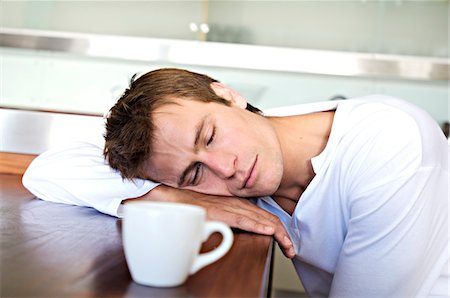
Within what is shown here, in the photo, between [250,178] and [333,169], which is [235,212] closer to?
[250,178]

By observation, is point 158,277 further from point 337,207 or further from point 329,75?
point 329,75

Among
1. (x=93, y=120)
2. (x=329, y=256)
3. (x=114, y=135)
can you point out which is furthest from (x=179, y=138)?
(x=93, y=120)

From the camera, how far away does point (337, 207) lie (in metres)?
1.21

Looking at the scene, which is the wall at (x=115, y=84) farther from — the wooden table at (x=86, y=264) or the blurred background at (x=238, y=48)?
the wooden table at (x=86, y=264)

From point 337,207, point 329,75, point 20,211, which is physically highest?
point 20,211

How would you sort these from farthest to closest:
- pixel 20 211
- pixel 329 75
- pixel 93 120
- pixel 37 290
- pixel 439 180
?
pixel 329 75, pixel 93 120, pixel 439 180, pixel 20 211, pixel 37 290

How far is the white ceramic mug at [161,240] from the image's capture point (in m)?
0.56

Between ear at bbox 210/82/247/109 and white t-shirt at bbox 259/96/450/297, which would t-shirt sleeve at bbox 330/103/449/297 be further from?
ear at bbox 210/82/247/109

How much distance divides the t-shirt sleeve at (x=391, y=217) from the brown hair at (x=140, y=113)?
11.7 inches

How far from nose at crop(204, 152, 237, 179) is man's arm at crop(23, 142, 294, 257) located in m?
0.06

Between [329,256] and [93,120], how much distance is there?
0.65 m

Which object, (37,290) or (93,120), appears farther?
(93,120)

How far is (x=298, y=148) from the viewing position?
4.30 feet

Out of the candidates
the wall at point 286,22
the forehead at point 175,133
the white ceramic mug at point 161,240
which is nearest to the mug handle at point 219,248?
the white ceramic mug at point 161,240
